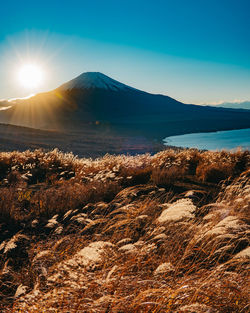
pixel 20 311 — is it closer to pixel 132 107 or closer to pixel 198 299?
pixel 198 299

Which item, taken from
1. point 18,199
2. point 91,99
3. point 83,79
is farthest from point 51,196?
point 83,79

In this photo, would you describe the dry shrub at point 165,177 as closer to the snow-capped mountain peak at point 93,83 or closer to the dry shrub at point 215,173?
the dry shrub at point 215,173

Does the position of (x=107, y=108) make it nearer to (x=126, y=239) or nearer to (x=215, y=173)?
(x=215, y=173)

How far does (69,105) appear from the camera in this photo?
124 metres

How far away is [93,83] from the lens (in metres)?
164

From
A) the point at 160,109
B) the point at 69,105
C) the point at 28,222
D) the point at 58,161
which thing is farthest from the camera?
the point at 160,109

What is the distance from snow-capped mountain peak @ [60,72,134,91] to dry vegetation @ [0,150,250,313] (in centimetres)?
15851

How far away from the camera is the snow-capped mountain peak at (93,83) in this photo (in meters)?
160

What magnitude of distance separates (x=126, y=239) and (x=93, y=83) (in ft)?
560

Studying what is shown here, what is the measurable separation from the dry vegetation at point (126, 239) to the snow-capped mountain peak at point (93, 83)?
159 meters

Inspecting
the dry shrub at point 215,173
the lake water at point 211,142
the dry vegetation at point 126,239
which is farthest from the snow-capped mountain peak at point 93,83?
the dry vegetation at point 126,239

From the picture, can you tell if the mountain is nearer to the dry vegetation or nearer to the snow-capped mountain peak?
the snow-capped mountain peak

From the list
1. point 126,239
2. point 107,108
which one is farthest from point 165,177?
point 107,108

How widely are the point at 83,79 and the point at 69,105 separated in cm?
5901
